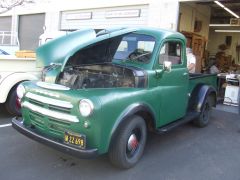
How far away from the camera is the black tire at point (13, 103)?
20.1 feet

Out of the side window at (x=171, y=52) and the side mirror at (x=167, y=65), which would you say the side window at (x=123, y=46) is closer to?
the side window at (x=171, y=52)

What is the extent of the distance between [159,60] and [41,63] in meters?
1.77

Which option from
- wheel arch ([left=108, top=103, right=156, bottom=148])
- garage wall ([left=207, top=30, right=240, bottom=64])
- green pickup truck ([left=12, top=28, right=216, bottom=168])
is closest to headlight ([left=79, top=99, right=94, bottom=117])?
green pickup truck ([left=12, top=28, right=216, bottom=168])

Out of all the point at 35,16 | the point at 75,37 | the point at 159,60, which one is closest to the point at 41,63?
the point at 75,37

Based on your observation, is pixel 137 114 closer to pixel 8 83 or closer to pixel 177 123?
pixel 177 123

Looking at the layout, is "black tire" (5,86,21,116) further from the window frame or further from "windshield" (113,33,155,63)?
the window frame

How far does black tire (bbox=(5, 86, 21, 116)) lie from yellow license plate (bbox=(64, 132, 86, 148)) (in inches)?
111

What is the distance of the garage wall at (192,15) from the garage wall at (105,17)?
51.9 inches

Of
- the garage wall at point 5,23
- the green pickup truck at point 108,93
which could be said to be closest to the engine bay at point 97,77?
the green pickup truck at point 108,93

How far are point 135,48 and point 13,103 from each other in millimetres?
2860

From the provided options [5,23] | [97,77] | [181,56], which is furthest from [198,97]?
[5,23]

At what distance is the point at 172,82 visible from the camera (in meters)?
5.01

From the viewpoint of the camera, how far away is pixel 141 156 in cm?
454

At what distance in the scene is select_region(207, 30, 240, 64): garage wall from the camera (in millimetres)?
18938
